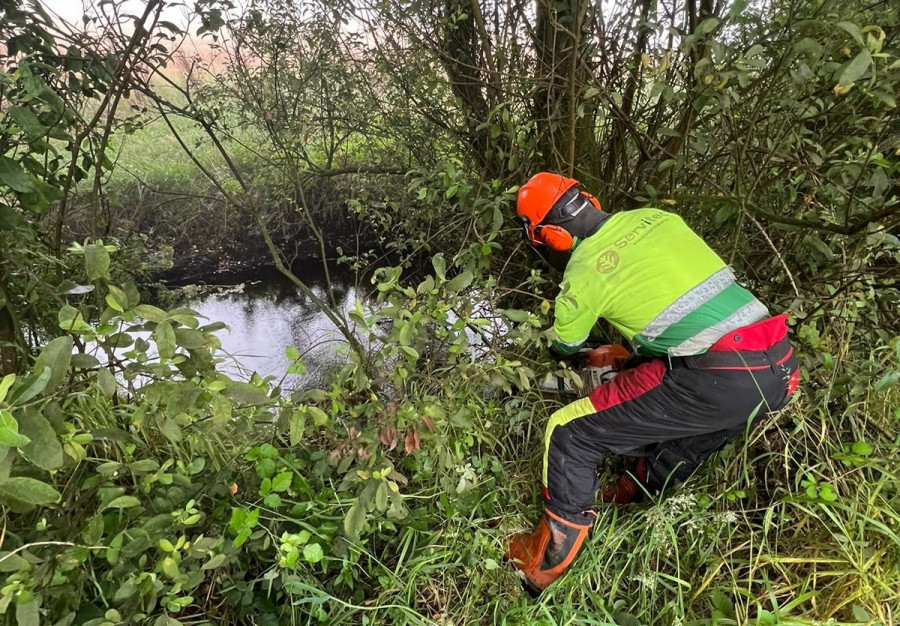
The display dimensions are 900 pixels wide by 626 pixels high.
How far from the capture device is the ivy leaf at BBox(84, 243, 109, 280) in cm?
96

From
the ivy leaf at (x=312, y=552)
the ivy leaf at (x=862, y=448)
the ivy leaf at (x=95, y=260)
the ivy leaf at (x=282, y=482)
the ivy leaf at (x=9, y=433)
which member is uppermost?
the ivy leaf at (x=95, y=260)

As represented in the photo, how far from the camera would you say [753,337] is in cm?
176

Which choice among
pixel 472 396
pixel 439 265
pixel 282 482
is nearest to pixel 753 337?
pixel 472 396

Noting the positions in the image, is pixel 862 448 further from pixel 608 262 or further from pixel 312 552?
pixel 312 552

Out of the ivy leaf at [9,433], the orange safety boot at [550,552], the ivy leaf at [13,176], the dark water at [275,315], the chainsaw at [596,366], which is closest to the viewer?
the ivy leaf at [9,433]

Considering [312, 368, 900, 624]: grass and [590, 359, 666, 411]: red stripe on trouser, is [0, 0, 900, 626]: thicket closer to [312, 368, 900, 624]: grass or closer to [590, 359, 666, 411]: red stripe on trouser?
[312, 368, 900, 624]: grass

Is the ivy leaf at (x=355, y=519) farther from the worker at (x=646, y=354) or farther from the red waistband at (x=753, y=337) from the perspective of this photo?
the red waistband at (x=753, y=337)

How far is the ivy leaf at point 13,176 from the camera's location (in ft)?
4.23

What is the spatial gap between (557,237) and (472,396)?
777mm

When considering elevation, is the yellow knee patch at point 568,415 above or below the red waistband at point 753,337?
below

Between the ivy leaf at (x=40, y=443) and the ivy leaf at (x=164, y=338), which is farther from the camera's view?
the ivy leaf at (x=164, y=338)

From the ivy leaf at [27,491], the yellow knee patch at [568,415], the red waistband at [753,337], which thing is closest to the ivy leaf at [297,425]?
the ivy leaf at [27,491]

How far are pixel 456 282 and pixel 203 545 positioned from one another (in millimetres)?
1013

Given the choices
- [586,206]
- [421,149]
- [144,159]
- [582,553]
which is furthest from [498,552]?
[144,159]
